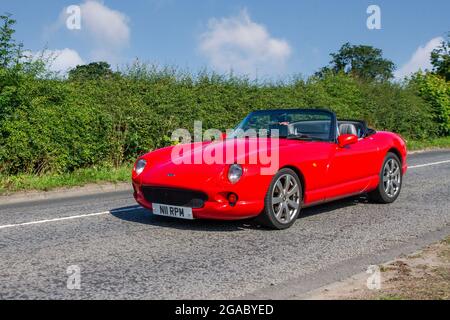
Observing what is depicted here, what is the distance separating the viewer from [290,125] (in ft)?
25.2

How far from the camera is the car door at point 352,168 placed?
744 centimetres

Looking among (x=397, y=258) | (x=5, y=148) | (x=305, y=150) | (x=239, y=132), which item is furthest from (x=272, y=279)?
(x=5, y=148)

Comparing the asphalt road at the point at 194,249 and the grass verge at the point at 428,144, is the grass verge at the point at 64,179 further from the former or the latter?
the grass verge at the point at 428,144

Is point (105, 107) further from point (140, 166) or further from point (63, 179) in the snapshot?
point (140, 166)

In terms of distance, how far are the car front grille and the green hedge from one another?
229 inches

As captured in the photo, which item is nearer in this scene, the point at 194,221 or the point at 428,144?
the point at 194,221

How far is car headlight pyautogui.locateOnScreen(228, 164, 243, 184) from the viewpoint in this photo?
6.26 m

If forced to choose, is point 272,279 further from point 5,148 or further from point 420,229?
point 5,148

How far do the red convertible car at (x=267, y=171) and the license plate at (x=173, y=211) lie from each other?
0.01m

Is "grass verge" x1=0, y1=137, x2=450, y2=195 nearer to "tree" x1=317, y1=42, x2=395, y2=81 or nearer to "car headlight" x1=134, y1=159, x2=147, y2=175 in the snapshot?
"car headlight" x1=134, y1=159, x2=147, y2=175

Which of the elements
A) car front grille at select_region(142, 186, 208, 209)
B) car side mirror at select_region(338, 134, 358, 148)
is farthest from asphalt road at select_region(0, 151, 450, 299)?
car side mirror at select_region(338, 134, 358, 148)

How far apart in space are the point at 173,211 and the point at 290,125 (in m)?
2.16

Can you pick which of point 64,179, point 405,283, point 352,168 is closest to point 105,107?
point 64,179

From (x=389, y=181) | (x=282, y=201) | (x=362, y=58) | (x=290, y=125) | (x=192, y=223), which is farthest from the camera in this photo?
(x=362, y=58)
